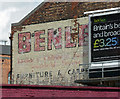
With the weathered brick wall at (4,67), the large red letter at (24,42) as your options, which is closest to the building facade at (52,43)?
the large red letter at (24,42)

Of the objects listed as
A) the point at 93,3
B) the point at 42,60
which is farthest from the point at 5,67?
the point at 93,3

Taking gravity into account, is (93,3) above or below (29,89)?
above

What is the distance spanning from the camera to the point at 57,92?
54.0 feet

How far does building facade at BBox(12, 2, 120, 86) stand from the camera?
29.8 meters

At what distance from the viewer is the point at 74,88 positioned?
16453 mm

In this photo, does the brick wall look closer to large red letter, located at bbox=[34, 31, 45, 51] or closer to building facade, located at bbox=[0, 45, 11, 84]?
large red letter, located at bbox=[34, 31, 45, 51]

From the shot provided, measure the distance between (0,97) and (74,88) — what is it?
3.37m

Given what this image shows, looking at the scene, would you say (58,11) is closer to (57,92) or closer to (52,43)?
(52,43)

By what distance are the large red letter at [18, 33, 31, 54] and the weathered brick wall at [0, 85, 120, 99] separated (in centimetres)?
1546

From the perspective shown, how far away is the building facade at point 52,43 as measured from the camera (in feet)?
97.6

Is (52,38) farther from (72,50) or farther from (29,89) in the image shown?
(29,89)

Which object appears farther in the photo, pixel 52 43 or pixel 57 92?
pixel 52 43

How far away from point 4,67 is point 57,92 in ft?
119

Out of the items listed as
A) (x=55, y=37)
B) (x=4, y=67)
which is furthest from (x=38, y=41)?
(x=4, y=67)
